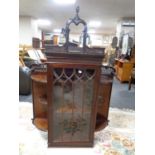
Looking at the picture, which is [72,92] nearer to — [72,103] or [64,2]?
[72,103]

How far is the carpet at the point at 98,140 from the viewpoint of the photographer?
1.84 metres

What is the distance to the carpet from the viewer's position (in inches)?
72.6

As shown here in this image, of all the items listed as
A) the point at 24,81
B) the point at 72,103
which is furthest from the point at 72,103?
the point at 24,81

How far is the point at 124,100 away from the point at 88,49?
2268 millimetres

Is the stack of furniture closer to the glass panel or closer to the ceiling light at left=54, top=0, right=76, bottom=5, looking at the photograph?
the glass panel

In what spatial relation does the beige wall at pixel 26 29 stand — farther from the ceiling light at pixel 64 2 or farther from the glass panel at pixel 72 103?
the glass panel at pixel 72 103

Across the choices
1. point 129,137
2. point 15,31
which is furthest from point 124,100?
point 15,31

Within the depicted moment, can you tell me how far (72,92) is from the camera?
69.9 inches

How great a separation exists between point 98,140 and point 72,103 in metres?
0.59

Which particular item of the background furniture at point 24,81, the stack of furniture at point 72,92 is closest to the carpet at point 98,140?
the stack of furniture at point 72,92

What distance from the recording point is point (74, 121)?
1.88m

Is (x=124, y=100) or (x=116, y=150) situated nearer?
(x=116, y=150)

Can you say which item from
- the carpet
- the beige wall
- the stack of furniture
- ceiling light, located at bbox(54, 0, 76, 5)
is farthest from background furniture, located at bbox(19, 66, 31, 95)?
the beige wall

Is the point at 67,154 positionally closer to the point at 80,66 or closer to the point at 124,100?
the point at 80,66
